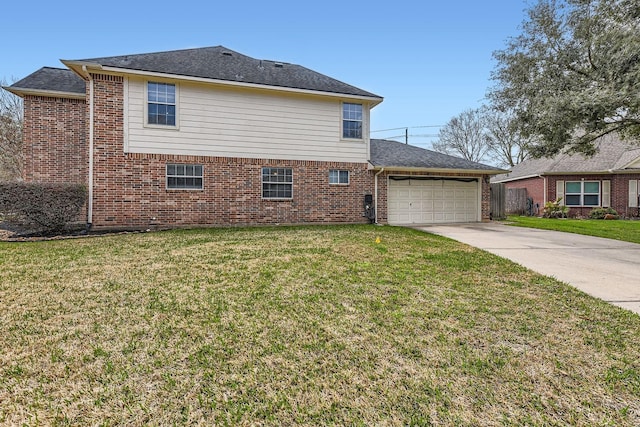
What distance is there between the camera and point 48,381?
2143 mm

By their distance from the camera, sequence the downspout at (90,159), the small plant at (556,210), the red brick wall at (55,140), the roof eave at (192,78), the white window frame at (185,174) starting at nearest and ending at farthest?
1. the roof eave at (192,78)
2. the downspout at (90,159)
3. the white window frame at (185,174)
4. the red brick wall at (55,140)
5. the small plant at (556,210)

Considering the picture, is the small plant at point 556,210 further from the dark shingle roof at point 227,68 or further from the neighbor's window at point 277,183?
the neighbor's window at point 277,183

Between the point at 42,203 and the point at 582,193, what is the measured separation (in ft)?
84.3

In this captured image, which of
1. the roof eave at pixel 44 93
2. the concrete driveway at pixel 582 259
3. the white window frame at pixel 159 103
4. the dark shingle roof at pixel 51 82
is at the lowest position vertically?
the concrete driveway at pixel 582 259

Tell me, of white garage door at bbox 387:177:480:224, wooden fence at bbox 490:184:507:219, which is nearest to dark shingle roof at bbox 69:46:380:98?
white garage door at bbox 387:177:480:224

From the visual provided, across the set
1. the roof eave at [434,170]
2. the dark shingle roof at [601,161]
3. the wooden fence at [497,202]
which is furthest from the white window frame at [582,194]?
the roof eave at [434,170]

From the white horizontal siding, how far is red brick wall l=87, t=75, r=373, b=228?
32cm

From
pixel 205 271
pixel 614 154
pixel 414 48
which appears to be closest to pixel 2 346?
pixel 205 271

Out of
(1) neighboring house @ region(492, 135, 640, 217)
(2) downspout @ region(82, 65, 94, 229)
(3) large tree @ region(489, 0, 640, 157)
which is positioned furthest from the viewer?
(1) neighboring house @ region(492, 135, 640, 217)

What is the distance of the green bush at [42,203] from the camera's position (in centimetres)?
848

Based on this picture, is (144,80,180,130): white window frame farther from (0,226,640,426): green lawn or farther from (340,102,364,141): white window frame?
(0,226,640,426): green lawn

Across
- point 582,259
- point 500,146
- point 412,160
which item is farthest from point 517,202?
point 582,259

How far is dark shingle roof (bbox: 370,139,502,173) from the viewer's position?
1300 centimetres

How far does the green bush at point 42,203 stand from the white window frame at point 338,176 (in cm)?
813
